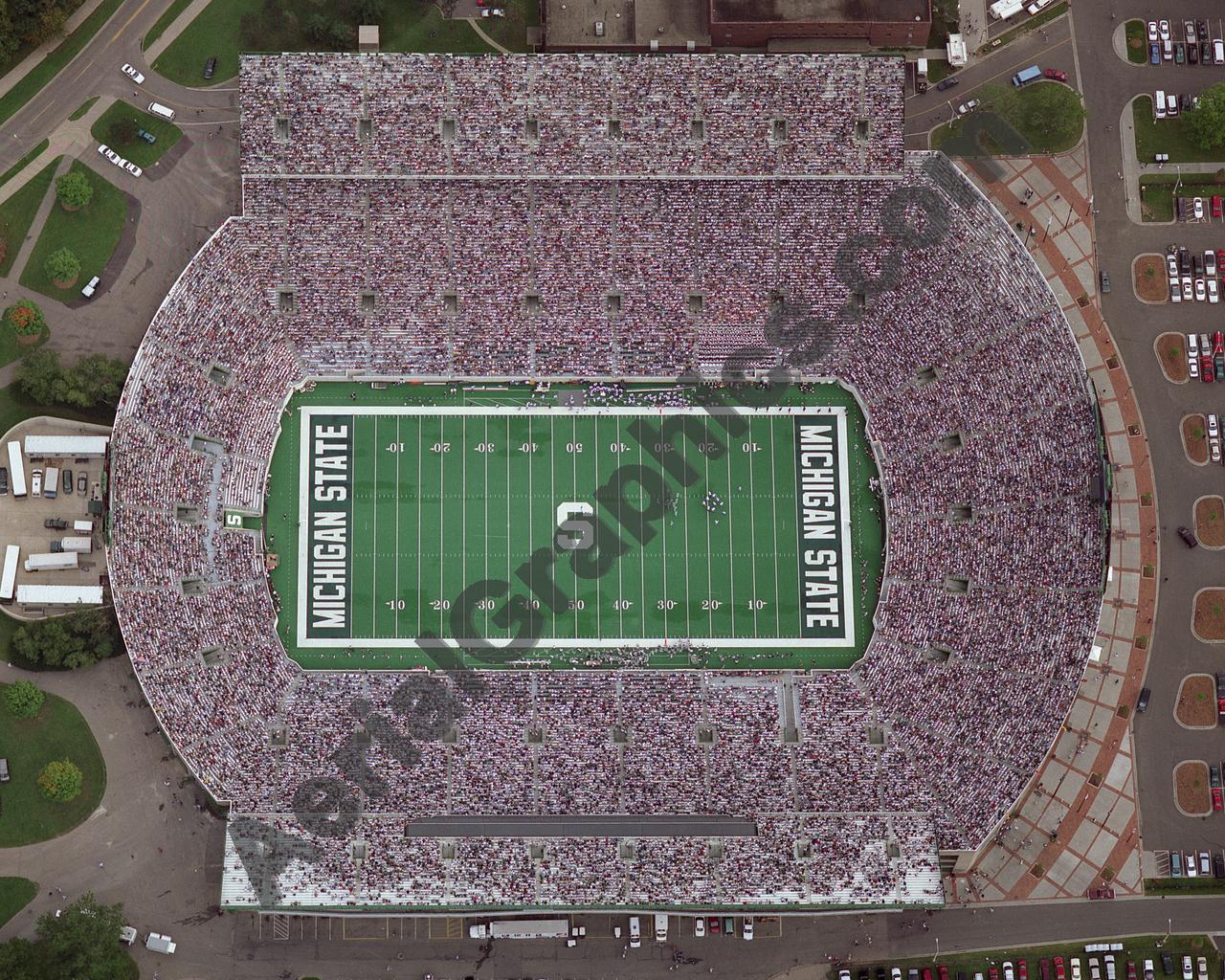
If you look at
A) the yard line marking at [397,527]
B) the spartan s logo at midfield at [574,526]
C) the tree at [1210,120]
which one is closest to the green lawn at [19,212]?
the yard line marking at [397,527]

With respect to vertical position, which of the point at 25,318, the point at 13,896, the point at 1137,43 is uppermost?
the point at 1137,43

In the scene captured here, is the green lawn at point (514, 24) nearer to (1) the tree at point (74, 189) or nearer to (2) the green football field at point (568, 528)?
(2) the green football field at point (568, 528)

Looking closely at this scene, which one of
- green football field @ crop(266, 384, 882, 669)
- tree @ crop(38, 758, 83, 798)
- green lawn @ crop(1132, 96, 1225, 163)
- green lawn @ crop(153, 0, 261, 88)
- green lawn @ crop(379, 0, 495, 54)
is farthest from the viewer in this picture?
green lawn @ crop(1132, 96, 1225, 163)

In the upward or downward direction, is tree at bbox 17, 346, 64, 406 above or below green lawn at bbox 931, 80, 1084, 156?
below

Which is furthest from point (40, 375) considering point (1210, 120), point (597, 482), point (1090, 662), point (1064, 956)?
point (1210, 120)

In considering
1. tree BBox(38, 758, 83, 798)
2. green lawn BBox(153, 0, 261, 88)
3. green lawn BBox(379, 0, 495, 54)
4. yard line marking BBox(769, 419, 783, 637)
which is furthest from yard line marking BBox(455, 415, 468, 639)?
green lawn BBox(153, 0, 261, 88)

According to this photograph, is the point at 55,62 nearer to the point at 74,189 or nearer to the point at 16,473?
the point at 74,189

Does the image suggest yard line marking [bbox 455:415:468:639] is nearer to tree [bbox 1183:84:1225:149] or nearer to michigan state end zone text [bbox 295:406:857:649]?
michigan state end zone text [bbox 295:406:857:649]
